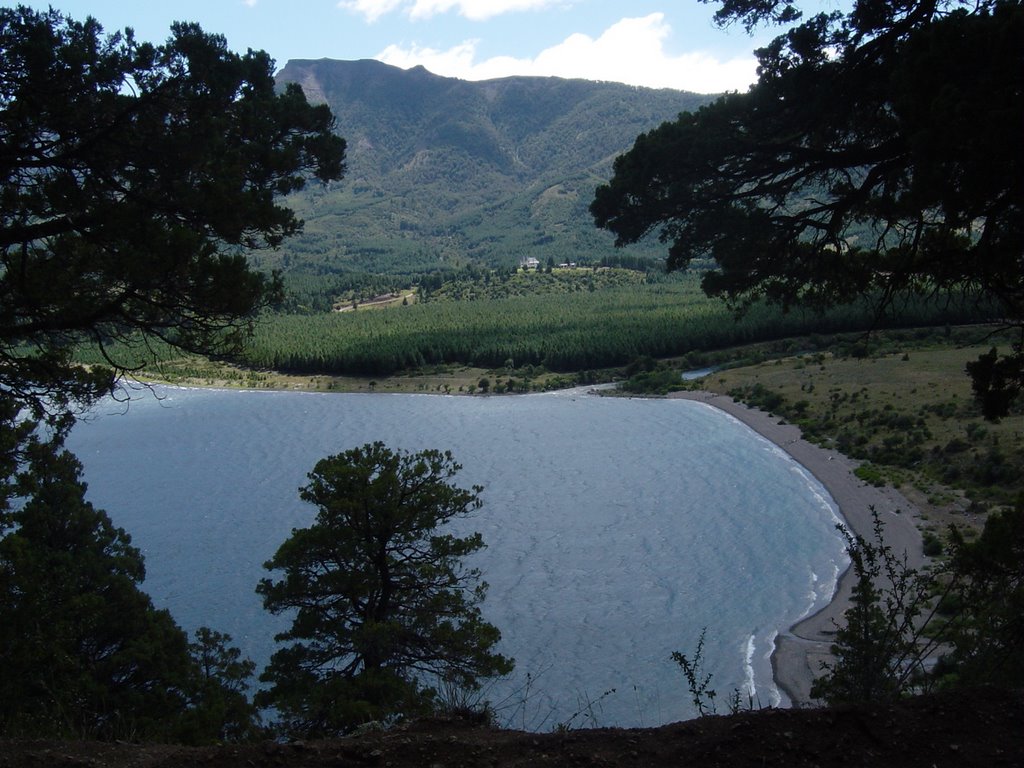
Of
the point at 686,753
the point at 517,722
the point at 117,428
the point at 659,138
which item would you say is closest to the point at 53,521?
the point at 517,722

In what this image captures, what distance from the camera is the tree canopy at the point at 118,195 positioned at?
22.7 feet

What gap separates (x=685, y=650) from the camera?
19.2 m

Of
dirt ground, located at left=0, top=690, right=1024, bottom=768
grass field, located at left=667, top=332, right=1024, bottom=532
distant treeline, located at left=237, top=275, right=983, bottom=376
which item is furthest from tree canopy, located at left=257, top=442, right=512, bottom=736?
distant treeline, located at left=237, top=275, right=983, bottom=376

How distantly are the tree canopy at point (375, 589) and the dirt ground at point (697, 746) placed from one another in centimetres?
668

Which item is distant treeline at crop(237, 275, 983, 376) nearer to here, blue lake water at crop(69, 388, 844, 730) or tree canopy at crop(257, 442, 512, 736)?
blue lake water at crop(69, 388, 844, 730)

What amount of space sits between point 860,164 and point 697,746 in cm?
553

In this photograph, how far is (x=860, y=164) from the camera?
7773 mm

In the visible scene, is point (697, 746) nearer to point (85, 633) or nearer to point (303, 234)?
point (303, 234)

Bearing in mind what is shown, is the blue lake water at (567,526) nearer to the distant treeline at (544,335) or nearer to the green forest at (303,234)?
the green forest at (303,234)

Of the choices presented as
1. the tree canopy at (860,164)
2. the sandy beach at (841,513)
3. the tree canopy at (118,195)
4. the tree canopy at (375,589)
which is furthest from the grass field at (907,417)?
the tree canopy at (118,195)

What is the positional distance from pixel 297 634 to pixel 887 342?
4775 cm

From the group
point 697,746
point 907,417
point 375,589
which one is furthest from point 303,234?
point 907,417

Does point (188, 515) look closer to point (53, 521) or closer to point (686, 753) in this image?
point (53, 521)

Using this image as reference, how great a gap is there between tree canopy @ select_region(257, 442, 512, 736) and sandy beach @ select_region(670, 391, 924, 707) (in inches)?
230
